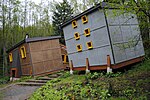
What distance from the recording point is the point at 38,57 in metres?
16.4

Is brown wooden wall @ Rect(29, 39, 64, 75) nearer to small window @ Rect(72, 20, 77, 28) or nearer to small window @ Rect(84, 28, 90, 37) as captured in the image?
small window @ Rect(72, 20, 77, 28)

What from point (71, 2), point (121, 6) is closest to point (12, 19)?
point (71, 2)

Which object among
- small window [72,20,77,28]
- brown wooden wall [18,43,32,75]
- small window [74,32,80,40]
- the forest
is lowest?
brown wooden wall [18,43,32,75]

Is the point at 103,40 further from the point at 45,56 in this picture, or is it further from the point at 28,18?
the point at 28,18

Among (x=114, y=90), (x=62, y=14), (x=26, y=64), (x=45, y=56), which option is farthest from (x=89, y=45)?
(x=62, y=14)

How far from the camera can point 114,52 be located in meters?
9.95

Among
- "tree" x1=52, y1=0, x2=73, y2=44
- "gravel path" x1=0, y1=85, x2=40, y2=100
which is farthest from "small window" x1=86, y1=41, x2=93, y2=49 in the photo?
"tree" x1=52, y1=0, x2=73, y2=44

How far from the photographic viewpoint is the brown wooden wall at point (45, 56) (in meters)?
16.2

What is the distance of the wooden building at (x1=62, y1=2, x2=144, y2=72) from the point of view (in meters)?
10.0

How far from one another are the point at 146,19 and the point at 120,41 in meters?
3.56

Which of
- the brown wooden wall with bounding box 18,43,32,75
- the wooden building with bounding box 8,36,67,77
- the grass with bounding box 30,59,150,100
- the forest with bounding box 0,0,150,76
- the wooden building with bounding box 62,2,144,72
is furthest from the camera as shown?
the forest with bounding box 0,0,150,76

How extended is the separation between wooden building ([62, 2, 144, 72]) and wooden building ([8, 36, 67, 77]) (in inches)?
174

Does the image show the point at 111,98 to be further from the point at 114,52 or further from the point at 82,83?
the point at 114,52

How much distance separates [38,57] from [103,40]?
7.88 m
